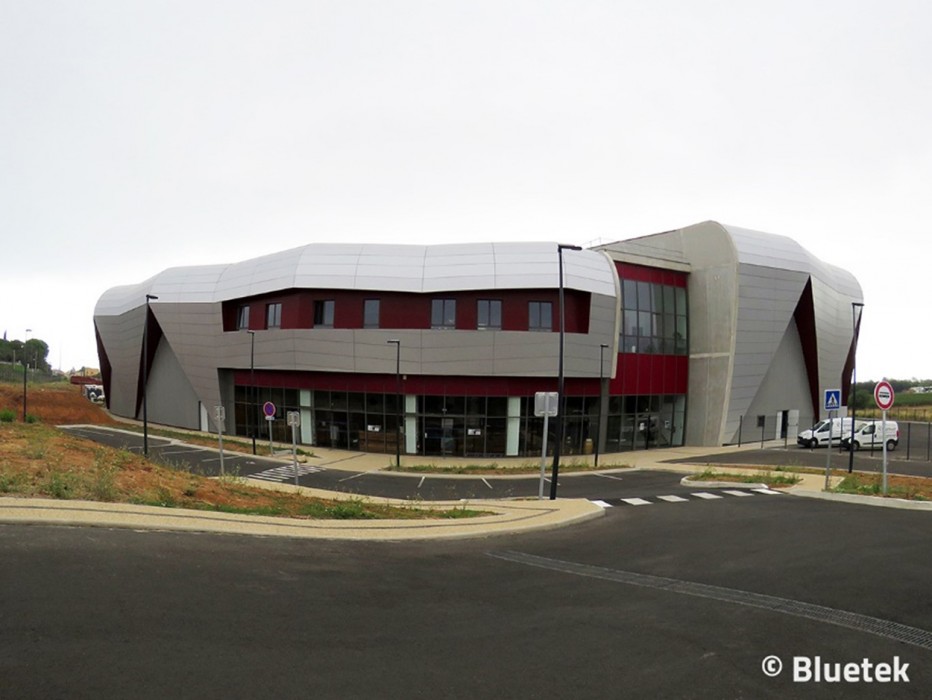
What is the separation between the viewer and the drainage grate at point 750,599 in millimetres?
5836

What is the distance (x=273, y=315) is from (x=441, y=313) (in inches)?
528

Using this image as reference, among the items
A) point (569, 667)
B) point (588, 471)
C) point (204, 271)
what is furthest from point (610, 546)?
point (204, 271)

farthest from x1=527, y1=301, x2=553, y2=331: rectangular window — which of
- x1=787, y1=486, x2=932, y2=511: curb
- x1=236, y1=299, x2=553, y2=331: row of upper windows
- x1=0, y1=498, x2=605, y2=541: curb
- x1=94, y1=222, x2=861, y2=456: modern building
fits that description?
x1=0, y1=498, x2=605, y2=541: curb

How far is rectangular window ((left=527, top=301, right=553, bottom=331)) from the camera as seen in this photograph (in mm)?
35250

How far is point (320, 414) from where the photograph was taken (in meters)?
38.9

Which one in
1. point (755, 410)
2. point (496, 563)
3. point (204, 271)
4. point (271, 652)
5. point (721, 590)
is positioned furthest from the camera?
point (204, 271)

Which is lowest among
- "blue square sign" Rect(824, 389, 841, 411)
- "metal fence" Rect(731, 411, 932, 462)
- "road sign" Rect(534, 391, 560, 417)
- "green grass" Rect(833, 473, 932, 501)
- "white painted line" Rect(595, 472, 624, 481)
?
"white painted line" Rect(595, 472, 624, 481)

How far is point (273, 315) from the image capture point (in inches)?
1601

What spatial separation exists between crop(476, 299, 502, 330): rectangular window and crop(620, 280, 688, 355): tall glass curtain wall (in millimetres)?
9089

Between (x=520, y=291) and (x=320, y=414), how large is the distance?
53.8 ft

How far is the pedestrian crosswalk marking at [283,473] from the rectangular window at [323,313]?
36.2 feet

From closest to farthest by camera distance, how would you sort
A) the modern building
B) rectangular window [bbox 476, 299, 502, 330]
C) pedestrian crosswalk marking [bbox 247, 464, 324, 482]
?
pedestrian crosswalk marking [bbox 247, 464, 324, 482] < the modern building < rectangular window [bbox 476, 299, 502, 330]

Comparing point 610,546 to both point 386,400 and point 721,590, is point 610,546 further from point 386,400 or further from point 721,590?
point 386,400

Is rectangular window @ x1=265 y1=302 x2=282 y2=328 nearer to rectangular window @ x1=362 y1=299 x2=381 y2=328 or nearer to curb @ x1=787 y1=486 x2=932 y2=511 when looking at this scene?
rectangular window @ x1=362 y1=299 x2=381 y2=328
